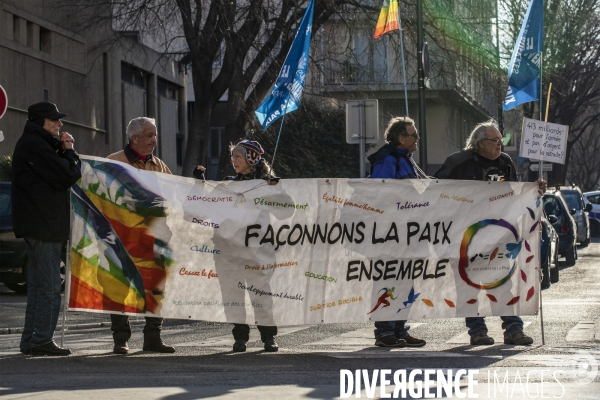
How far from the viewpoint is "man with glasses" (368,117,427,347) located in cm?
952

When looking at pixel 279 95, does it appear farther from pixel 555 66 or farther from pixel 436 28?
pixel 555 66

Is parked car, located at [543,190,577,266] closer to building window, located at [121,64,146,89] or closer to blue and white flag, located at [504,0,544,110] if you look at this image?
blue and white flag, located at [504,0,544,110]

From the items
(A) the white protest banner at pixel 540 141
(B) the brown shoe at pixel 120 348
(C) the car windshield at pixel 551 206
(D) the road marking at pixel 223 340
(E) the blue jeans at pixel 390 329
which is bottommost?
(D) the road marking at pixel 223 340

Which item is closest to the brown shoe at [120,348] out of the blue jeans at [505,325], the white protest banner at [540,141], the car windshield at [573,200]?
the blue jeans at [505,325]

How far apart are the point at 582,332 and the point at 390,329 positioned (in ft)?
6.91

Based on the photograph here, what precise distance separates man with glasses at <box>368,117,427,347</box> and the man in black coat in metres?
2.55

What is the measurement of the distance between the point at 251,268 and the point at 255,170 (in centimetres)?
88

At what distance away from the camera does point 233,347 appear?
30.3 feet

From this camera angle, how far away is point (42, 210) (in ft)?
28.3

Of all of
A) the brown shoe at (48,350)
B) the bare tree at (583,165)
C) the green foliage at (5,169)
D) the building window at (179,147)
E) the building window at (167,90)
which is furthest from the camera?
the bare tree at (583,165)

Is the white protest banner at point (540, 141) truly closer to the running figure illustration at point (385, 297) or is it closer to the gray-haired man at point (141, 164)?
the running figure illustration at point (385, 297)

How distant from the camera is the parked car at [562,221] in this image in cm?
2402

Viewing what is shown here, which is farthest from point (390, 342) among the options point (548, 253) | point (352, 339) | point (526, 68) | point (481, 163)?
point (548, 253)

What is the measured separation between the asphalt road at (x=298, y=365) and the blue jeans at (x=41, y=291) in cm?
20
